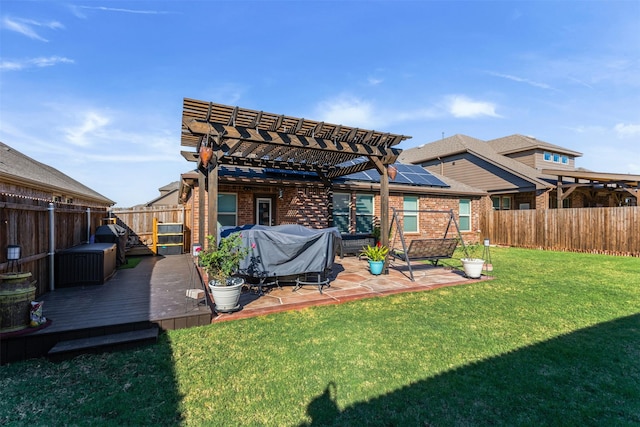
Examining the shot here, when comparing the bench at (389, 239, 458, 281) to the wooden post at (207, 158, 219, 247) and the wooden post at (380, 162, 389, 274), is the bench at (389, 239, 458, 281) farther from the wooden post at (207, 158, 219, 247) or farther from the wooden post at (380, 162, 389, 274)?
the wooden post at (207, 158, 219, 247)

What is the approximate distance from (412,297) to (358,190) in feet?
22.5

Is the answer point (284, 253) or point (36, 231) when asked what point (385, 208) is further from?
point (36, 231)

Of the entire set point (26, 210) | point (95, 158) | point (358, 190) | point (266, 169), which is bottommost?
point (26, 210)

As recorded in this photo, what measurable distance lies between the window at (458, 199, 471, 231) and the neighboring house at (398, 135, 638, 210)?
2774mm

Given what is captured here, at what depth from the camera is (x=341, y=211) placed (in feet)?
38.3

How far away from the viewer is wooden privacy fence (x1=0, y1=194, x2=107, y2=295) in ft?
13.3

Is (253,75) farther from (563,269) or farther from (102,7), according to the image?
(563,269)

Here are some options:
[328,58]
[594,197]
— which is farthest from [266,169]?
→ [594,197]

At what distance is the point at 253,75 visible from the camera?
38.3 ft

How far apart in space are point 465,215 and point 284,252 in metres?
12.2

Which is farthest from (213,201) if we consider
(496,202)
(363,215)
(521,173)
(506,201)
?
(506,201)

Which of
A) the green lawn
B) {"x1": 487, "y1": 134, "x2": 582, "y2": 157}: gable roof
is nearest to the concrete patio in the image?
the green lawn

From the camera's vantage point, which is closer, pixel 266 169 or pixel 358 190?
pixel 266 169

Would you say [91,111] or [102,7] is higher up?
[102,7]
